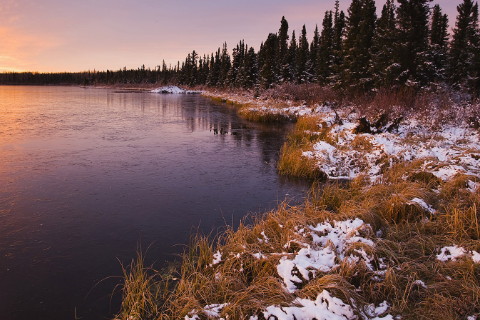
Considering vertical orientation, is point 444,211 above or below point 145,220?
above

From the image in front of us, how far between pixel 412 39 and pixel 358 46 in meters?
6.14

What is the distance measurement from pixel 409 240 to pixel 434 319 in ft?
6.26

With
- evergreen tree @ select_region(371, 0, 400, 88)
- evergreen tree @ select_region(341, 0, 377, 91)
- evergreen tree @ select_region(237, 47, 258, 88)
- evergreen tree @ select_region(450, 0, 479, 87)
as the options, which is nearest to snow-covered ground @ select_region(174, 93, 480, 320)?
evergreen tree @ select_region(371, 0, 400, 88)

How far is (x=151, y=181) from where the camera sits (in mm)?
9570

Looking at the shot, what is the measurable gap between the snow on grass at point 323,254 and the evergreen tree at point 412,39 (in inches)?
755

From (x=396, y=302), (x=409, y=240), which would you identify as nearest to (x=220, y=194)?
(x=409, y=240)

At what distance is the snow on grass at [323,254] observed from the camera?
3.96 metres

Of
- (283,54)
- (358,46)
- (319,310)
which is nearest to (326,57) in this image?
(283,54)

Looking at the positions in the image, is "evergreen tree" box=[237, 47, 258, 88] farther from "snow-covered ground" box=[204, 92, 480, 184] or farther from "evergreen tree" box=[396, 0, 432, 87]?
"snow-covered ground" box=[204, 92, 480, 184]

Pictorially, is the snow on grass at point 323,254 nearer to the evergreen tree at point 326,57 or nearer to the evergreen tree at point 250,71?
the evergreen tree at point 326,57

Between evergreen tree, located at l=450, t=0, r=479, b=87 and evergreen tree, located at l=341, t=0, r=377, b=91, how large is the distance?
7967 mm

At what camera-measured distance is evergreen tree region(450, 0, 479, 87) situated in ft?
92.7

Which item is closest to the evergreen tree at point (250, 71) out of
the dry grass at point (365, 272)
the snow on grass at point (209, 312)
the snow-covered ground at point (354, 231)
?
the snow-covered ground at point (354, 231)

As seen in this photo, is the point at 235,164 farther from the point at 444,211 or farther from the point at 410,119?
the point at 410,119
